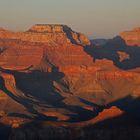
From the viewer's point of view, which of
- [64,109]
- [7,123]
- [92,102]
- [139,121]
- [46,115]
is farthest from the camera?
[92,102]

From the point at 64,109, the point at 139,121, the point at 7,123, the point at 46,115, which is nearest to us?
the point at 139,121

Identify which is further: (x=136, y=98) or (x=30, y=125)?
(x=136, y=98)

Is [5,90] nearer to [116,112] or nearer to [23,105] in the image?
[23,105]

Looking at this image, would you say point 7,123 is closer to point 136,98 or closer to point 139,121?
point 139,121

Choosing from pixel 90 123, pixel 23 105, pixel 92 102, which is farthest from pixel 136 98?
pixel 90 123

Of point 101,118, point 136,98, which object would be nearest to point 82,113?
point 136,98

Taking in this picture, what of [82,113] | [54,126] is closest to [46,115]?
[82,113]

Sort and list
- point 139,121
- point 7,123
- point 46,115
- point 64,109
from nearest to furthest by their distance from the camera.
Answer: point 139,121 < point 7,123 < point 46,115 < point 64,109

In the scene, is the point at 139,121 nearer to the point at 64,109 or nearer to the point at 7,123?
the point at 7,123
